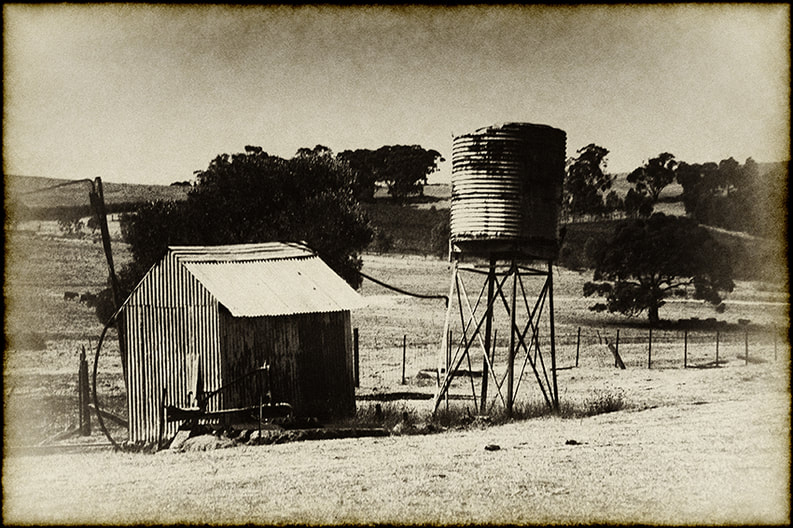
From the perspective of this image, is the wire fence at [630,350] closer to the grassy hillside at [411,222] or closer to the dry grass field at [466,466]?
the dry grass field at [466,466]

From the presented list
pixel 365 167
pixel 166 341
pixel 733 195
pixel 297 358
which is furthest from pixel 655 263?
pixel 365 167

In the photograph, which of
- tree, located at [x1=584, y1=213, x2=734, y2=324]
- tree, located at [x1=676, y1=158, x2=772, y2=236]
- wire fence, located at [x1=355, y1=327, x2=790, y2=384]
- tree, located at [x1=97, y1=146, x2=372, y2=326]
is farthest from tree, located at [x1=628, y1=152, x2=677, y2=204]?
tree, located at [x1=97, y1=146, x2=372, y2=326]

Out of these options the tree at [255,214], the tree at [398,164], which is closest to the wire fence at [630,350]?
the tree at [255,214]

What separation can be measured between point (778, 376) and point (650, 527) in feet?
69.0

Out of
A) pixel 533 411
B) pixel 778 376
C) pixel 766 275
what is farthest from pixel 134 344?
pixel 766 275

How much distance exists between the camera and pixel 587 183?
106 metres

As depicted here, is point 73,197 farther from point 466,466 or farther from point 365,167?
point 466,466

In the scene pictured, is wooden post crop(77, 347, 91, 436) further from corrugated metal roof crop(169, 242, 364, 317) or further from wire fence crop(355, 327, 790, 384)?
wire fence crop(355, 327, 790, 384)

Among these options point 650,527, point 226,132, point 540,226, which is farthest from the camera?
point 226,132

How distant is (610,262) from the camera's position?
57.3m

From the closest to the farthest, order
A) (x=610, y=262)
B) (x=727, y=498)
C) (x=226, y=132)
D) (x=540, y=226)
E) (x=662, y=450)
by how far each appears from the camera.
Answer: (x=727, y=498) → (x=662, y=450) → (x=540, y=226) → (x=226, y=132) → (x=610, y=262)

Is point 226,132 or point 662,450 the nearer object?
point 662,450

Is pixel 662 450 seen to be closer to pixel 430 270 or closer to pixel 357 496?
pixel 357 496

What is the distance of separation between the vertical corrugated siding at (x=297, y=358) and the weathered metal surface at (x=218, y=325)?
2cm
